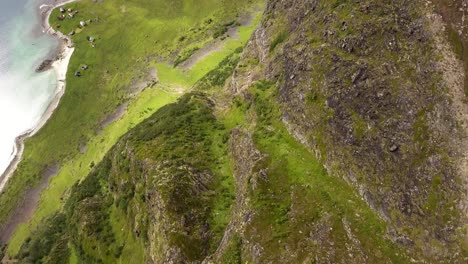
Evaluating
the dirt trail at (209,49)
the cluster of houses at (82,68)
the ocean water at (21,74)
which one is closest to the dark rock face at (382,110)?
the dirt trail at (209,49)

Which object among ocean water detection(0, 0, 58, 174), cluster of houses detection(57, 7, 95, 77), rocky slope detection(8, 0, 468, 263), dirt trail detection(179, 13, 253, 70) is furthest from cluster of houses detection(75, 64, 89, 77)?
rocky slope detection(8, 0, 468, 263)

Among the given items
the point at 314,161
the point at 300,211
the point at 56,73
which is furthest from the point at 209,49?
the point at 300,211

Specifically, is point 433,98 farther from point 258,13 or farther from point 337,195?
point 258,13

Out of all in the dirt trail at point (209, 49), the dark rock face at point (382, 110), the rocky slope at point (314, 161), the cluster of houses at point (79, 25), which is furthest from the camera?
the cluster of houses at point (79, 25)

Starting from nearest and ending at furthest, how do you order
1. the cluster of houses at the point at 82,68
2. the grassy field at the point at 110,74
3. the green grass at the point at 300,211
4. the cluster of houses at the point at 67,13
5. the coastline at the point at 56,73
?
the green grass at the point at 300,211 < the grassy field at the point at 110,74 < the coastline at the point at 56,73 < the cluster of houses at the point at 82,68 < the cluster of houses at the point at 67,13

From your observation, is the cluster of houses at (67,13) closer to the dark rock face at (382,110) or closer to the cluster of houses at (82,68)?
the cluster of houses at (82,68)

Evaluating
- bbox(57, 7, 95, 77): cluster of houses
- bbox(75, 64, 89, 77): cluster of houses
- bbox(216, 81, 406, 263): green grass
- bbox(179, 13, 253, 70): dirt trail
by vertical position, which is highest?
bbox(57, 7, 95, 77): cluster of houses

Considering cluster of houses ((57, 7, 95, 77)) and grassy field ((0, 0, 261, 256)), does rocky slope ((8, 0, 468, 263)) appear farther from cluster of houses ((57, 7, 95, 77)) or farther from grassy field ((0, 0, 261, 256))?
cluster of houses ((57, 7, 95, 77))
